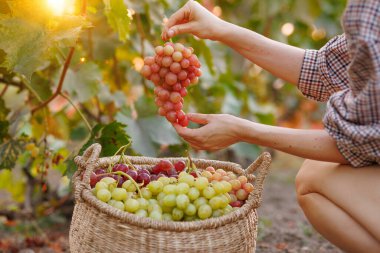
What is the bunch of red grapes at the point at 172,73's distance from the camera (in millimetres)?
1776

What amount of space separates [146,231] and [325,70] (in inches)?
34.2

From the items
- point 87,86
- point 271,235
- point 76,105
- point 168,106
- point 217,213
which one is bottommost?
point 271,235

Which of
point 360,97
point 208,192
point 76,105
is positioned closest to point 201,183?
point 208,192

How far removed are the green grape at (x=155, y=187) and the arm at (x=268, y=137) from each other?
0.57 feet

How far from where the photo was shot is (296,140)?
5.62 feet

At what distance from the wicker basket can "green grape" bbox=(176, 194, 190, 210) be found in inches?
2.6

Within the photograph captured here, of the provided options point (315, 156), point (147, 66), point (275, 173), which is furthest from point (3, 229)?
point (275, 173)

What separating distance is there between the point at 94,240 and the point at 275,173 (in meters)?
3.24

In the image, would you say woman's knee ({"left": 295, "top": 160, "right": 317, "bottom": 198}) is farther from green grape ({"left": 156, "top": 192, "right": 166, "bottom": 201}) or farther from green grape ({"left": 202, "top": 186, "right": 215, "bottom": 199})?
green grape ({"left": 156, "top": 192, "right": 166, "bottom": 201})

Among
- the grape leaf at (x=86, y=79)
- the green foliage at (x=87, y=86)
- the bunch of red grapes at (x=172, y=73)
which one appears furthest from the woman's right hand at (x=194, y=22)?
the grape leaf at (x=86, y=79)

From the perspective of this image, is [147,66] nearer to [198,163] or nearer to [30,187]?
[198,163]

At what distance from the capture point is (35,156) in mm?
2422

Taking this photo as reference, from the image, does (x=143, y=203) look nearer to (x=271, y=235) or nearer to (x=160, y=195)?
(x=160, y=195)

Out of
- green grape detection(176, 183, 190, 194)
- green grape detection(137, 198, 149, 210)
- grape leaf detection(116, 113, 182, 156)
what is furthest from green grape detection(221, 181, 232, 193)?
grape leaf detection(116, 113, 182, 156)
